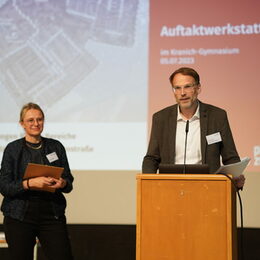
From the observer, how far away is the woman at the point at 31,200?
3.09 meters

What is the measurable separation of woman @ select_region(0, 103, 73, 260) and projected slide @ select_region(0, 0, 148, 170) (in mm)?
1202

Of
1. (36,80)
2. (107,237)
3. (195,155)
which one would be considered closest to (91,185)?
(107,237)

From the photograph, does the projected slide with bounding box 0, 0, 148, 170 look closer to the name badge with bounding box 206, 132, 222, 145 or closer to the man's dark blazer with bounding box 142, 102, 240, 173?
the man's dark blazer with bounding box 142, 102, 240, 173

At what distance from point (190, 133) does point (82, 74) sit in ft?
6.62

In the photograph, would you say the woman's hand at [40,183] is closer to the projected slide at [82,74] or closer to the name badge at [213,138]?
the name badge at [213,138]

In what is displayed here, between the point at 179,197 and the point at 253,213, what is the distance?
2.37m

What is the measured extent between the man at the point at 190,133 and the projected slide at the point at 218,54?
63.2 inches

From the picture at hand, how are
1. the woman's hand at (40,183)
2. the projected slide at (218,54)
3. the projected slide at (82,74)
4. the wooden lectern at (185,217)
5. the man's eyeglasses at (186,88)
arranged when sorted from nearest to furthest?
the wooden lectern at (185,217)
the man's eyeglasses at (186,88)
the woman's hand at (40,183)
the projected slide at (218,54)
the projected slide at (82,74)

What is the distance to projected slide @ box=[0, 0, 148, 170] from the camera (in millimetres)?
4438

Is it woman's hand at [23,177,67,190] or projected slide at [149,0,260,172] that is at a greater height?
projected slide at [149,0,260,172]

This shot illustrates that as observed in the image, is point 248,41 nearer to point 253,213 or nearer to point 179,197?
point 253,213

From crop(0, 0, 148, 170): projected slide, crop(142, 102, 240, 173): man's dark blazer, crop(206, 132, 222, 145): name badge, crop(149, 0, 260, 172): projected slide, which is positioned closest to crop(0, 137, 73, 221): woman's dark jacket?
crop(142, 102, 240, 173): man's dark blazer

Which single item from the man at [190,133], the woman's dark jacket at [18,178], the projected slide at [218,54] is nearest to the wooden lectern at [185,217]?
the man at [190,133]

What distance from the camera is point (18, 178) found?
3209 mm
